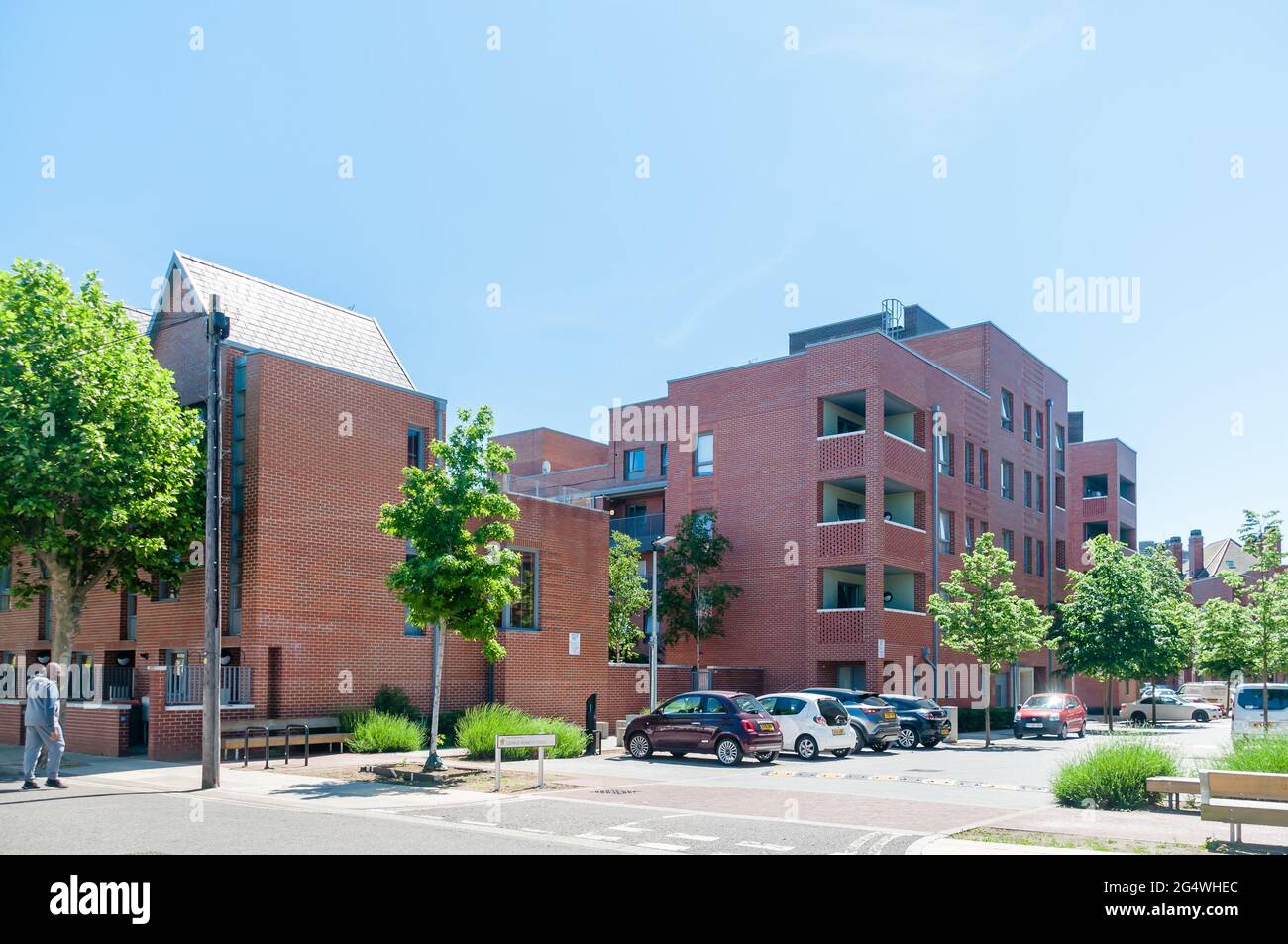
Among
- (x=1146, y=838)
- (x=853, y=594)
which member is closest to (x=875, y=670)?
(x=853, y=594)

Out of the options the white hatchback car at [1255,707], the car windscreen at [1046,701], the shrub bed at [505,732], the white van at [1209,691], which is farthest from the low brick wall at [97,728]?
the white van at [1209,691]

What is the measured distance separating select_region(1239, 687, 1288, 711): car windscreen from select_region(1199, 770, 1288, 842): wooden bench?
16.4m

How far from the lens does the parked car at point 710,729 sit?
75.4 ft

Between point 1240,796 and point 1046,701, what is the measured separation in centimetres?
2580

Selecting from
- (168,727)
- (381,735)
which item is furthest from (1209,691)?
(168,727)

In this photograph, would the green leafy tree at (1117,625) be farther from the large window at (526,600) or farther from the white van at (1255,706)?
the large window at (526,600)

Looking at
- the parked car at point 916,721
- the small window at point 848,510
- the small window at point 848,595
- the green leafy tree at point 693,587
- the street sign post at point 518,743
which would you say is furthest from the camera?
the small window at point 848,510

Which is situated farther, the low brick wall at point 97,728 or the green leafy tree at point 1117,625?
the green leafy tree at point 1117,625

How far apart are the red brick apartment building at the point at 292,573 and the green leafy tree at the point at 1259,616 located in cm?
2191

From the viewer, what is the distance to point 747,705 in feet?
77.8

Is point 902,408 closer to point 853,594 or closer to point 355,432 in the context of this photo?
point 853,594

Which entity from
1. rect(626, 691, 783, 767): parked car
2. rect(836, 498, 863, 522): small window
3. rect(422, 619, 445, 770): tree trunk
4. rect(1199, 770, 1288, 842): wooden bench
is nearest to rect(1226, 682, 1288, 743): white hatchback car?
rect(626, 691, 783, 767): parked car
